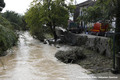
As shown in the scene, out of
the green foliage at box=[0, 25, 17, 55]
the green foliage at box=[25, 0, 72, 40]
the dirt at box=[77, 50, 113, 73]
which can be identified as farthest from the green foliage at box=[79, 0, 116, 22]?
the green foliage at box=[25, 0, 72, 40]

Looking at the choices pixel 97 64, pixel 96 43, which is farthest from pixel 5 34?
pixel 96 43

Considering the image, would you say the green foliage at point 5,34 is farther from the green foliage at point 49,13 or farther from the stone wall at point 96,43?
the green foliage at point 49,13

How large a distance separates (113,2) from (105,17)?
0.78m

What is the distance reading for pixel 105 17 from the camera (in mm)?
7719

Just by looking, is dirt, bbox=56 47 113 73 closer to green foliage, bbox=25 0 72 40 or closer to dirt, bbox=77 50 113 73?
dirt, bbox=77 50 113 73

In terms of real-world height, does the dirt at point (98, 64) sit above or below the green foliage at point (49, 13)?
below

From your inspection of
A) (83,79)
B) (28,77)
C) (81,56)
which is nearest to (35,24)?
(81,56)

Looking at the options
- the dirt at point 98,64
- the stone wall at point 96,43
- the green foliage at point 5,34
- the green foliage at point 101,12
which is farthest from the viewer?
the stone wall at point 96,43

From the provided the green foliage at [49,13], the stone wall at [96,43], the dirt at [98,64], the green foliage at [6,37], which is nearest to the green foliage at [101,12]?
the stone wall at [96,43]

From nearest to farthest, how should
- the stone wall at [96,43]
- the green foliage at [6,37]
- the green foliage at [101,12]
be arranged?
the green foliage at [6,37] → the green foliage at [101,12] → the stone wall at [96,43]

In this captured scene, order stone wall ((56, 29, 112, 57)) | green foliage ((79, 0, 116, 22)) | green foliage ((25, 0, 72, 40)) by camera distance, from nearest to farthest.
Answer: green foliage ((79, 0, 116, 22)) < stone wall ((56, 29, 112, 57)) < green foliage ((25, 0, 72, 40))

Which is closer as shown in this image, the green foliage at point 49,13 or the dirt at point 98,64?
the dirt at point 98,64

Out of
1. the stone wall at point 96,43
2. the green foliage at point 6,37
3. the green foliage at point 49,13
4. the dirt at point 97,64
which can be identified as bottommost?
the dirt at point 97,64

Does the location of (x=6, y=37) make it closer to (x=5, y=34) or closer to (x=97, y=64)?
(x=5, y=34)
